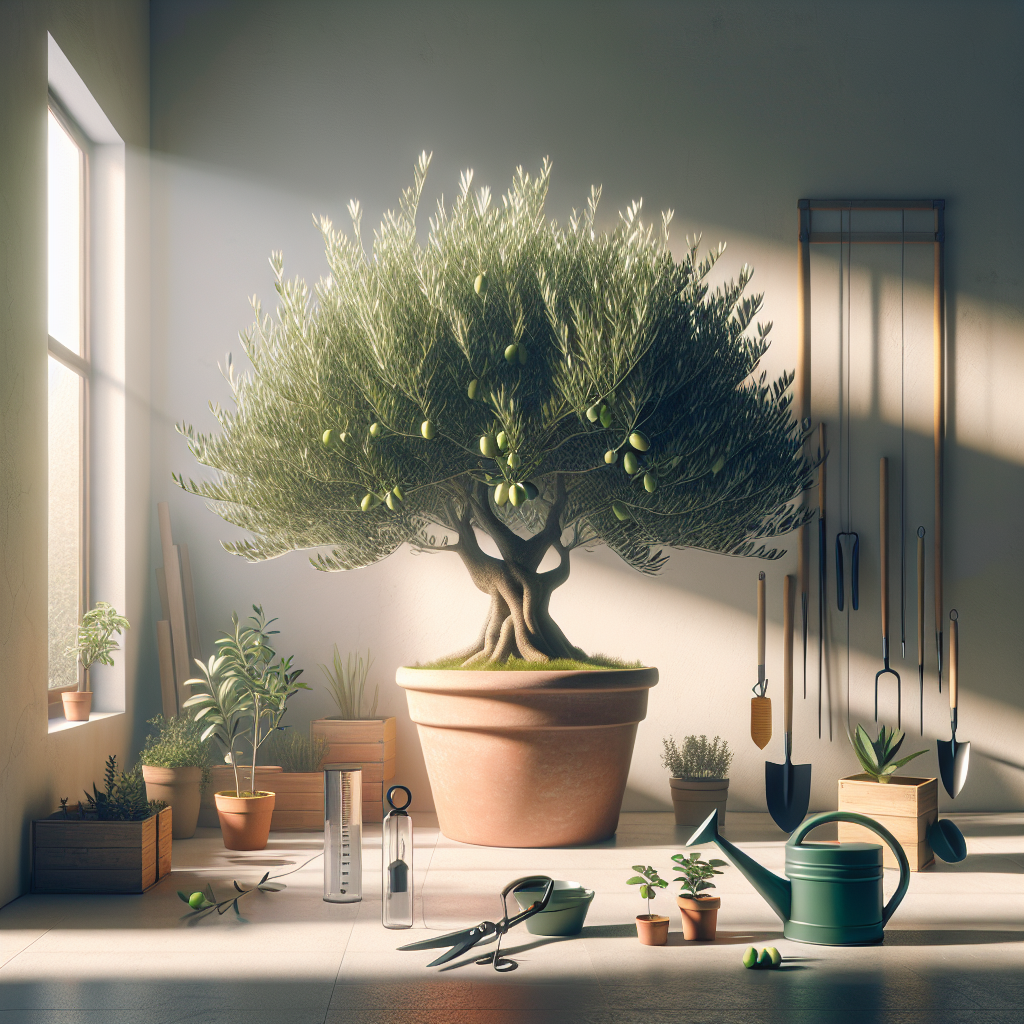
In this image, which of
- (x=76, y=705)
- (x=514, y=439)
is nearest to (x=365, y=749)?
(x=76, y=705)

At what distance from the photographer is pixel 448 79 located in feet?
15.0

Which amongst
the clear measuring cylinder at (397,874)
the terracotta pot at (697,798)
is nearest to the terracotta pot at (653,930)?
the clear measuring cylinder at (397,874)

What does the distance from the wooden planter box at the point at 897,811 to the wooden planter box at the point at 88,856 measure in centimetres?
214

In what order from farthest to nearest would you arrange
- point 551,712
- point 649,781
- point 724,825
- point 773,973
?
point 649,781
point 724,825
point 551,712
point 773,973

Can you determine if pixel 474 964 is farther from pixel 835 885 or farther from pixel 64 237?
pixel 64 237

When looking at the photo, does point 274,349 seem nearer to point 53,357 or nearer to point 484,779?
point 53,357

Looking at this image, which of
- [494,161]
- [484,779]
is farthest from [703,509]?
[494,161]

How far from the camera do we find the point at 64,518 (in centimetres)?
399

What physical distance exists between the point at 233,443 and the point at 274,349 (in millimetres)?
373

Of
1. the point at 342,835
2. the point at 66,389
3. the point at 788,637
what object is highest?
the point at 66,389

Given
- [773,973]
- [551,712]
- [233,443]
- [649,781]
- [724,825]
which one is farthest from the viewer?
[649,781]

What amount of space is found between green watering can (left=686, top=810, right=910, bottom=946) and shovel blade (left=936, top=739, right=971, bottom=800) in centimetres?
180

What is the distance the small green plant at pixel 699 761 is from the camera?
4.17m

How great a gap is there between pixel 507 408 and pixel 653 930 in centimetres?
159
